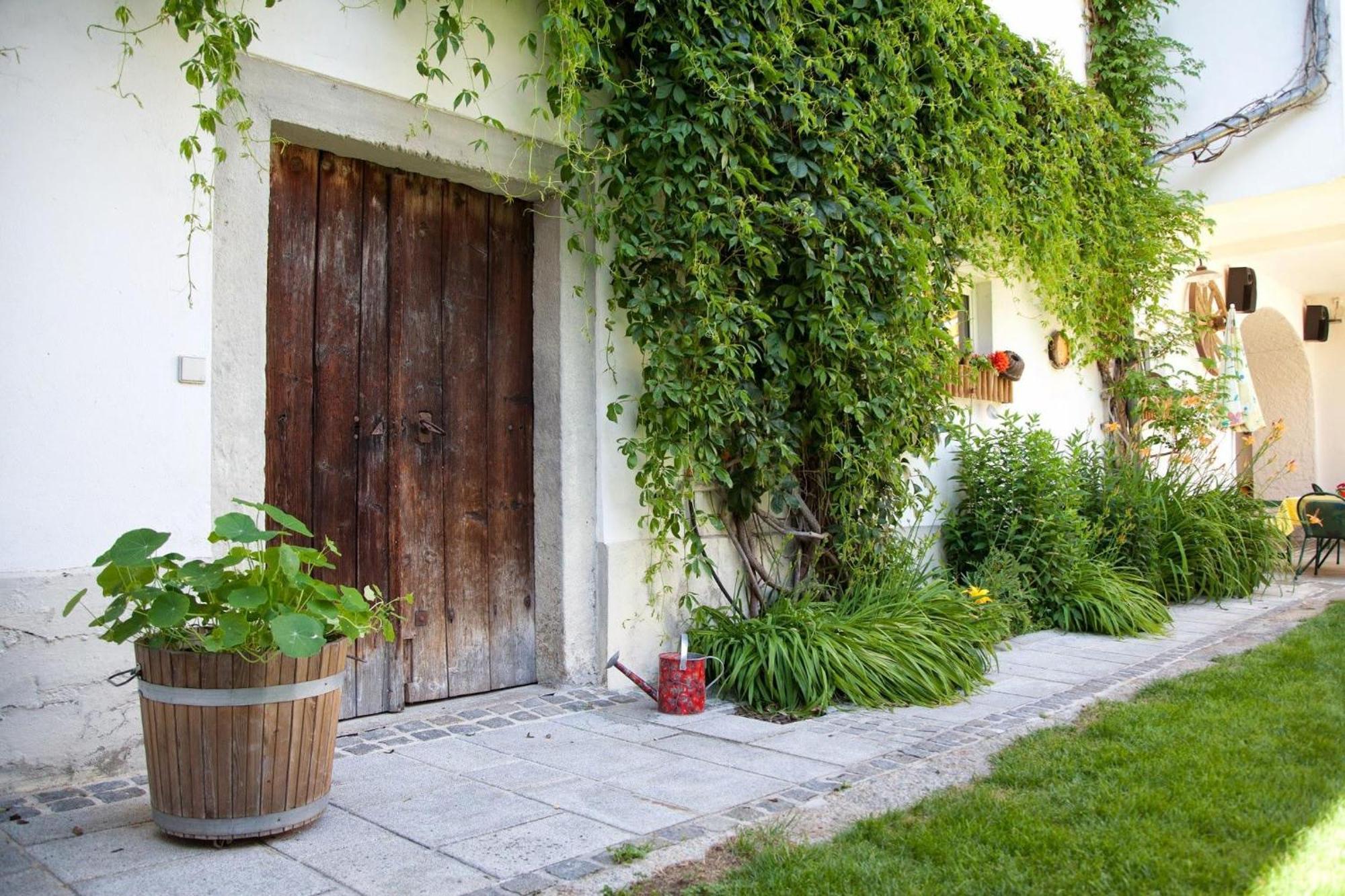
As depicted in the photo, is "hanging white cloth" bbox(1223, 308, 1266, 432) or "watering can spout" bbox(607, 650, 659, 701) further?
"hanging white cloth" bbox(1223, 308, 1266, 432)

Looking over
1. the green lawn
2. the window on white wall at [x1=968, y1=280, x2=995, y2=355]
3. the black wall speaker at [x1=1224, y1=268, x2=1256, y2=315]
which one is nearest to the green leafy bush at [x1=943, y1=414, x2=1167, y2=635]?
the window on white wall at [x1=968, y1=280, x2=995, y2=355]

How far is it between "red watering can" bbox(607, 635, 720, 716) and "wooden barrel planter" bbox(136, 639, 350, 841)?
1.66m

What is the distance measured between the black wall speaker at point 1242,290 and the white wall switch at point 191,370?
983 cm

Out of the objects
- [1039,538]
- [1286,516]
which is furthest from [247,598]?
[1286,516]

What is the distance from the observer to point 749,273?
14.2 feet

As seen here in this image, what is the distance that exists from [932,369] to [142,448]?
3720 mm

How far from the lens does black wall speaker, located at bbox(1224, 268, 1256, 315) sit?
32.2 feet

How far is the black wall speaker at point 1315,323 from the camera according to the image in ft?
40.6

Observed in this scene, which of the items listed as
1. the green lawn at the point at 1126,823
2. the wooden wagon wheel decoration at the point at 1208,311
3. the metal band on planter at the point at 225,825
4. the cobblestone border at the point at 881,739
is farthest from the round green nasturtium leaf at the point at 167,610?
the wooden wagon wheel decoration at the point at 1208,311

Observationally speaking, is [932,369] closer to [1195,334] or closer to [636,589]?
[636,589]

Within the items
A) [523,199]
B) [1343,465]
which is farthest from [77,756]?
[1343,465]

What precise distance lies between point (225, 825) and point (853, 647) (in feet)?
8.65

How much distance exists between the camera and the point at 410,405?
3.96 m

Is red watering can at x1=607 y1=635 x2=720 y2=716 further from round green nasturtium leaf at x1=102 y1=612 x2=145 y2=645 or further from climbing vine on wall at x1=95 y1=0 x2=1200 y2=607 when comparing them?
round green nasturtium leaf at x1=102 y1=612 x2=145 y2=645
